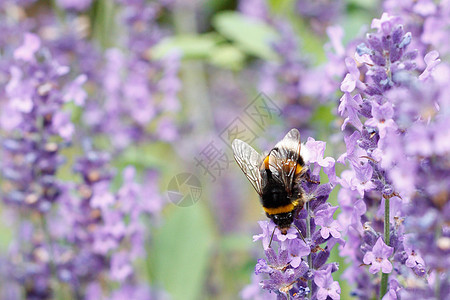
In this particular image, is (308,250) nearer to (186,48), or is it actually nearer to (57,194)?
(57,194)

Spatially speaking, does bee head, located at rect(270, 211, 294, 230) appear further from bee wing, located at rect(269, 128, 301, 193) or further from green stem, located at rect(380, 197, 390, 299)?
green stem, located at rect(380, 197, 390, 299)

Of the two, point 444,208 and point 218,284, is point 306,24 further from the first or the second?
point 444,208

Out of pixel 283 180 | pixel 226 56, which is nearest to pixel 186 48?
pixel 226 56

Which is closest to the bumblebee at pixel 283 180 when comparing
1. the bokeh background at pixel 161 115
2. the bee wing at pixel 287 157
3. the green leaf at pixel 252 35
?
the bee wing at pixel 287 157

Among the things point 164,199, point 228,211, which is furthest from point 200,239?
point 228,211

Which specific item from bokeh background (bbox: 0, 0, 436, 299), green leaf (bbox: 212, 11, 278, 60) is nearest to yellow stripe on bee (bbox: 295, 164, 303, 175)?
bokeh background (bbox: 0, 0, 436, 299)
